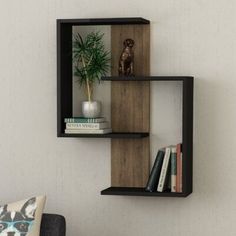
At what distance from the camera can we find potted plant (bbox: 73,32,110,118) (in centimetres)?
376

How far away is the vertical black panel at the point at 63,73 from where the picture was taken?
373cm

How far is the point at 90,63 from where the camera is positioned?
12.4ft

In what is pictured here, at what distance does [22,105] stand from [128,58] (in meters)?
0.66

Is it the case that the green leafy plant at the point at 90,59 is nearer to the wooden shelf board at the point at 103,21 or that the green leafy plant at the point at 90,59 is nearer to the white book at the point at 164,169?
the wooden shelf board at the point at 103,21

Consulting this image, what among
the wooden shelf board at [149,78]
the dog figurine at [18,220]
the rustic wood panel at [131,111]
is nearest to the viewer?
the dog figurine at [18,220]

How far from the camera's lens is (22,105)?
13.0 feet

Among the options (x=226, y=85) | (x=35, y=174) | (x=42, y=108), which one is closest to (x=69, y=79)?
(x=42, y=108)

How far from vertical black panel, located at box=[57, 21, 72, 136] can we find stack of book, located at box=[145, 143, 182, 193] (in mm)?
516

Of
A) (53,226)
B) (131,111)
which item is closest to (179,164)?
(131,111)

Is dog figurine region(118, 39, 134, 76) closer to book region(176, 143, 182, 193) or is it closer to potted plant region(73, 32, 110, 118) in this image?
potted plant region(73, 32, 110, 118)

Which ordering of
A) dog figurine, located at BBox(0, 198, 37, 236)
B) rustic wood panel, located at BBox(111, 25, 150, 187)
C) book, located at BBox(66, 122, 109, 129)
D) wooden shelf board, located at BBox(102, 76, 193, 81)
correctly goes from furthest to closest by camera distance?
rustic wood panel, located at BBox(111, 25, 150, 187)
book, located at BBox(66, 122, 109, 129)
wooden shelf board, located at BBox(102, 76, 193, 81)
dog figurine, located at BBox(0, 198, 37, 236)

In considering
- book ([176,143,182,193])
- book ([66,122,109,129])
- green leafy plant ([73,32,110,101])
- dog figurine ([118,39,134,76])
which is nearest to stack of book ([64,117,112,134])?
book ([66,122,109,129])

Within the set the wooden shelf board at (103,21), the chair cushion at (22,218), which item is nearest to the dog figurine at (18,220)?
the chair cushion at (22,218)

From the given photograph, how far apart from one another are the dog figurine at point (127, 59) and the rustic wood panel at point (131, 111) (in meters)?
0.09
